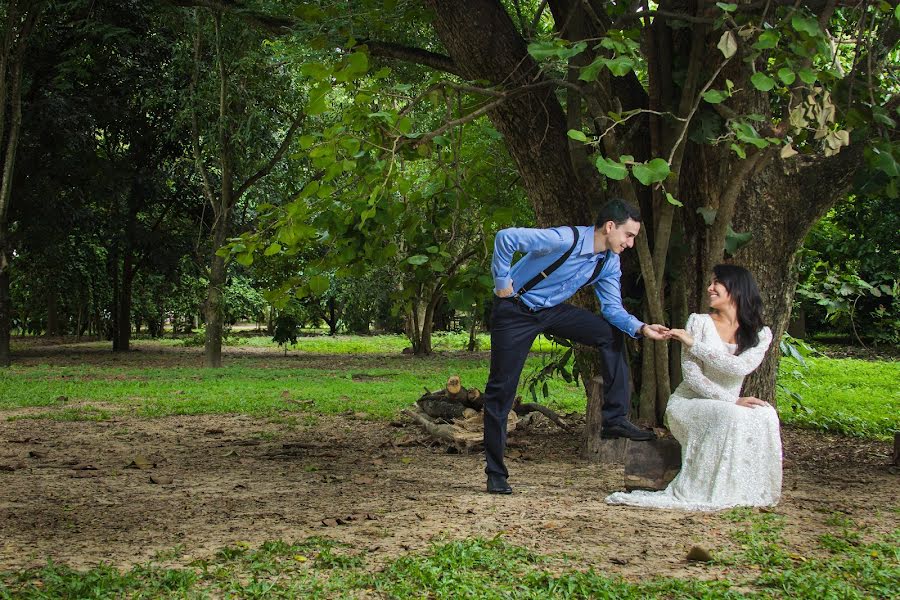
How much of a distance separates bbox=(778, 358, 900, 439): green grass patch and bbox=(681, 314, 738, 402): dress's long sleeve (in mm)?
4802

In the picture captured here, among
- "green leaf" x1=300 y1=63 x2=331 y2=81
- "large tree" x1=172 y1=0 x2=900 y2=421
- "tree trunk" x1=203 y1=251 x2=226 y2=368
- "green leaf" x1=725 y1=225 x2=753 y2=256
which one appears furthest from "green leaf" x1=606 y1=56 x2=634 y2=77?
"tree trunk" x1=203 y1=251 x2=226 y2=368

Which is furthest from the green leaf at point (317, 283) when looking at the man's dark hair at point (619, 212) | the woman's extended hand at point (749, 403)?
the woman's extended hand at point (749, 403)

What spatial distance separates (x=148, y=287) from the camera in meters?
29.0

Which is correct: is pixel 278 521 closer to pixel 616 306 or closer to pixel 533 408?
pixel 616 306

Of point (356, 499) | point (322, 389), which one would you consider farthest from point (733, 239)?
point (322, 389)

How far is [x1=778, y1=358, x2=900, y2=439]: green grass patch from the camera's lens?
33.6 ft

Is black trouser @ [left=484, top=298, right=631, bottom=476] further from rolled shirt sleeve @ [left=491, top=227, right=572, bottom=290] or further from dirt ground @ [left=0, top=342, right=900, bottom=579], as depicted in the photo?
dirt ground @ [left=0, top=342, right=900, bottom=579]

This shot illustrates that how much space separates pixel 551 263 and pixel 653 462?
1545mm

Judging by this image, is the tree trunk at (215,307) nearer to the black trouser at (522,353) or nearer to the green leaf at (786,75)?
the black trouser at (522,353)

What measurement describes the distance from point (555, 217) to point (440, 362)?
12736mm

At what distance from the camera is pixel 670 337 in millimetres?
5730

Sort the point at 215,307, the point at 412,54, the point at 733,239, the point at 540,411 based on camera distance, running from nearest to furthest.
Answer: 1. the point at 733,239
2. the point at 412,54
3. the point at 540,411
4. the point at 215,307

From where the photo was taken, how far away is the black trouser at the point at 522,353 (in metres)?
5.86

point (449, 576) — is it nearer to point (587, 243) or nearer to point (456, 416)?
point (587, 243)
